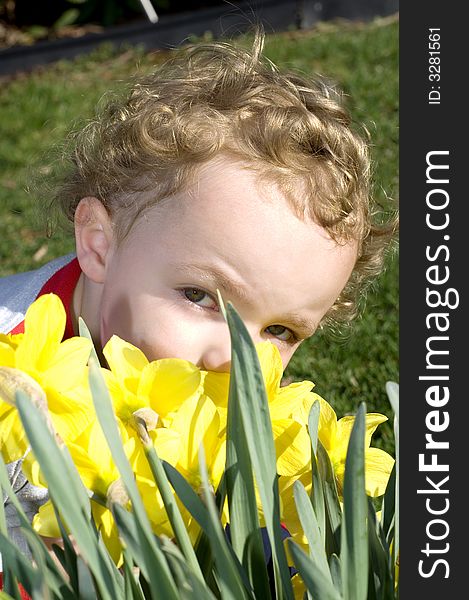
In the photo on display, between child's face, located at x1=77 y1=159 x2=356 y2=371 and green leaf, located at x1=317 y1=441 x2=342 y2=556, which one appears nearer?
green leaf, located at x1=317 y1=441 x2=342 y2=556

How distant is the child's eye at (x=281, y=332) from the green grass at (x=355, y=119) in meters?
0.66

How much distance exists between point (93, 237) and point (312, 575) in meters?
0.94

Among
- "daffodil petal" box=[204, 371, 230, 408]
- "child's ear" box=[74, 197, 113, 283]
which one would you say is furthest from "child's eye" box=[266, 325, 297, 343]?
"daffodil petal" box=[204, 371, 230, 408]

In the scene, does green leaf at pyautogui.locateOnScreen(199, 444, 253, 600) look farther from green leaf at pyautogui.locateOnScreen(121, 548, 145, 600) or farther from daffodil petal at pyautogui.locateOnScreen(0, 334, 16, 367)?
daffodil petal at pyautogui.locateOnScreen(0, 334, 16, 367)

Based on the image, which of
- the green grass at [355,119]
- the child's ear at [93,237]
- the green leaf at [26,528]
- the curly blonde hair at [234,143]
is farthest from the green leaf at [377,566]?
the green grass at [355,119]

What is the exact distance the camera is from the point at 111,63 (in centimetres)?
488

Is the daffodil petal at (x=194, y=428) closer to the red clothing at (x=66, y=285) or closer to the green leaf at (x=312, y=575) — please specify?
the green leaf at (x=312, y=575)

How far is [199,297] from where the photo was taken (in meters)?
1.29

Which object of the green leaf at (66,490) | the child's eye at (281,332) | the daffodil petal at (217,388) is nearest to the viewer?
the green leaf at (66,490)

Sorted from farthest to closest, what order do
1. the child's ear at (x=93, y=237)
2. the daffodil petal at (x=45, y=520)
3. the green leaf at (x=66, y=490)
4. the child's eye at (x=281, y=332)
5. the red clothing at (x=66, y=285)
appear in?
the red clothing at (x=66, y=285) < the child's ear at (x=93, y=237) < the child's eye at (x=281, y=332) < the daffodil petal at (x=45, y=520) < the green leaf at (x=66, y=490)

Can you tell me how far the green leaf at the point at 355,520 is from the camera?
A: 0.69 meters

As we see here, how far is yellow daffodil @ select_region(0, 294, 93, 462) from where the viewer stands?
2.60 feet

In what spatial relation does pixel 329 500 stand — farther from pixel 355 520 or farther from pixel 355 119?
pixel 355 119

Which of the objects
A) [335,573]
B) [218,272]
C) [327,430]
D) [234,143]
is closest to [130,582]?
[335,573]
